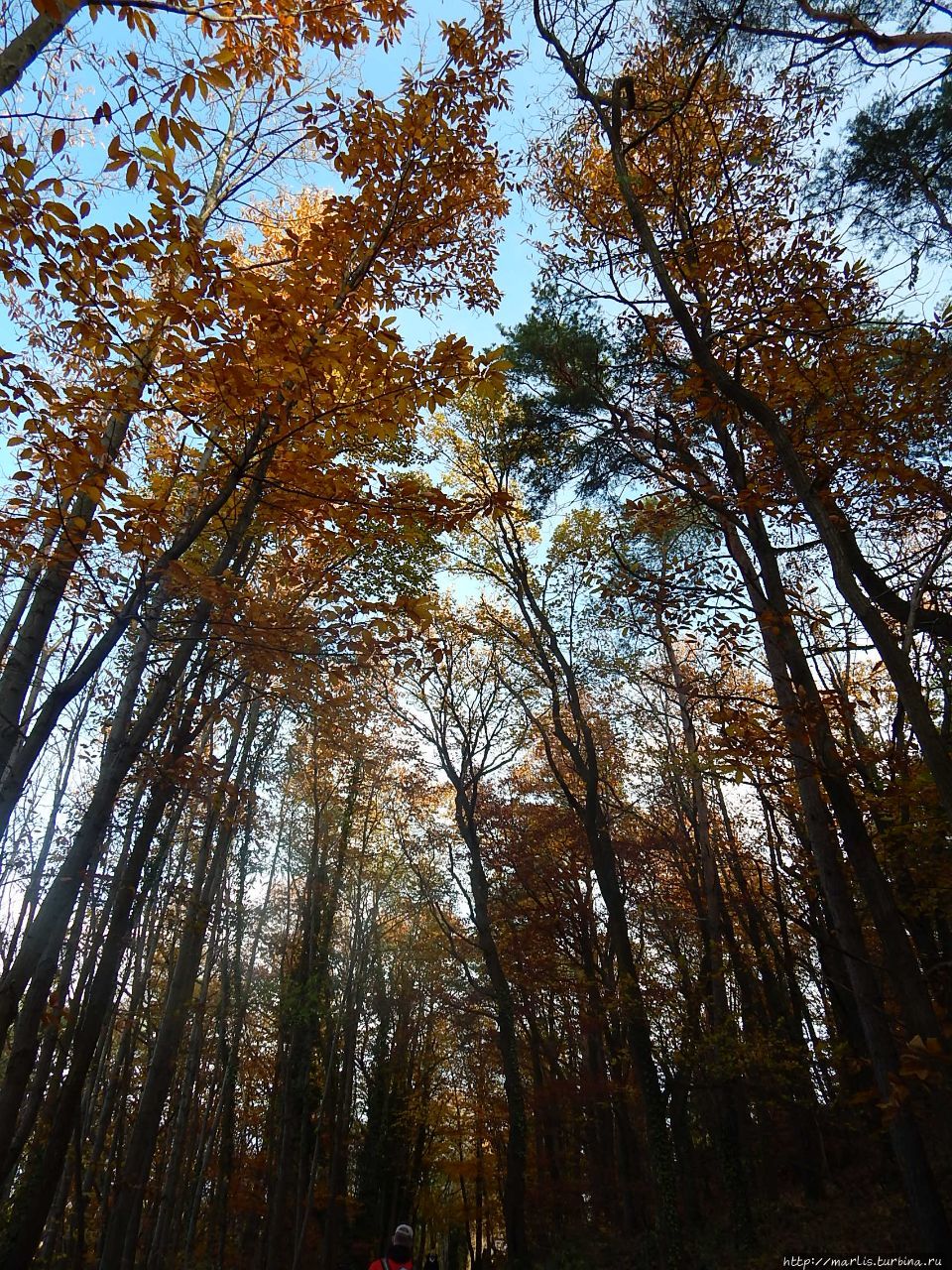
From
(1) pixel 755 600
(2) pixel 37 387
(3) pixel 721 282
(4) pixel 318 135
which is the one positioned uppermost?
(3) pixel 721 282

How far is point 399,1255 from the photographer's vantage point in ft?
20.6

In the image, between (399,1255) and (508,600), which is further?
(508,600)

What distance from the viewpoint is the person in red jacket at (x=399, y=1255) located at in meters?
5.94

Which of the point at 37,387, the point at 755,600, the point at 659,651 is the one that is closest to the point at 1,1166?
the point at 37,387

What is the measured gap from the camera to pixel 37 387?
2.71 m

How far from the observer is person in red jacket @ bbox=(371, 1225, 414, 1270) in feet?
19.5

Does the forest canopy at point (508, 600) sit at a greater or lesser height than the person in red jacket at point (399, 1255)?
greater

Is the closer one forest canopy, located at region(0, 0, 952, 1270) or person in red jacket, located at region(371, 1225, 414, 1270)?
forest canopy, located at region(0, 0, 952, 1270)

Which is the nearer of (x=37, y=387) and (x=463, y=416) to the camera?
(x=37, y=387)

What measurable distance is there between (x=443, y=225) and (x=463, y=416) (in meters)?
7.06

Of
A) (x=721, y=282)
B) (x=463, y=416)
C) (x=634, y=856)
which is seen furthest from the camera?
(x=634, y=856)

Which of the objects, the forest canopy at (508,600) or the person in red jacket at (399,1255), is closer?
the forest canopy at (508,600)

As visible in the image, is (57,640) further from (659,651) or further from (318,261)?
(659,651)

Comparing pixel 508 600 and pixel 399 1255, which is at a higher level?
pixel 508 600
